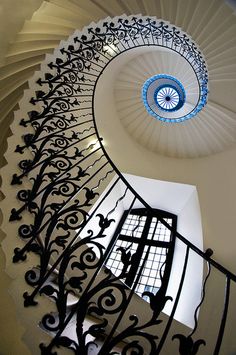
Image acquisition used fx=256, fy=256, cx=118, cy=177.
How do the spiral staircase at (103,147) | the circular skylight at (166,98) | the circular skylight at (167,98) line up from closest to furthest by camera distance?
the spiral staircase at (103,147)
the circular skylight at (166,98)
the circular skylight at (167,98)

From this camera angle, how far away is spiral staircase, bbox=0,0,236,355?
6.13ft

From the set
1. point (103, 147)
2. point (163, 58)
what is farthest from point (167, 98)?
point (103, 147)

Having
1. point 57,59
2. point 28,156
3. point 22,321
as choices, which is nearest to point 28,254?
point 22,321

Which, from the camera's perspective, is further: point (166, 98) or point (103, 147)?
point (166, 98)

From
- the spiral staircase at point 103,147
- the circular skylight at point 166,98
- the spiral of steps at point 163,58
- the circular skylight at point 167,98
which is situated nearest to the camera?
the spiral staircase at point 103,147

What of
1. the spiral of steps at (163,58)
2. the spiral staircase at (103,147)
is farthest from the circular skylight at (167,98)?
the spiral of steps at (163,58)

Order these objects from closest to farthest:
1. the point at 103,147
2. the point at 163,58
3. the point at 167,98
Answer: the point at 103,147
the point at 163,58
the point at 167,98

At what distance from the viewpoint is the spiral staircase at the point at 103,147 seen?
1.87 meters

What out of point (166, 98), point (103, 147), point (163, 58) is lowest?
point (103, 147)

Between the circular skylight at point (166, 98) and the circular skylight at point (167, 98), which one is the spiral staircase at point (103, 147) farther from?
the circular skylight at point (167, 98)

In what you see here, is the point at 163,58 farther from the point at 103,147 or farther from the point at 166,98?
the point at 103,147

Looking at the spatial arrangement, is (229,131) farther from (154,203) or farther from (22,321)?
(22,321)

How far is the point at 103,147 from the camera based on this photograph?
308cm

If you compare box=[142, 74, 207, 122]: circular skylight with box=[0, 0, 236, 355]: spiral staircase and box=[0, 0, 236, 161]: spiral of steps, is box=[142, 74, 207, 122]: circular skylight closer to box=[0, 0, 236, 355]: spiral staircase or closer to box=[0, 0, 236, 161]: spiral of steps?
box=[0, 0, 236, 355]: spiral staircase
